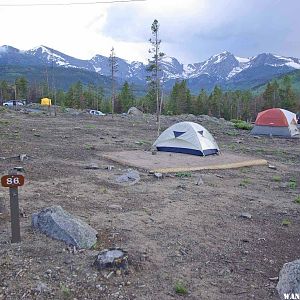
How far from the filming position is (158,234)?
713 centimetres

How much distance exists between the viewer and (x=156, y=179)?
39.0ft

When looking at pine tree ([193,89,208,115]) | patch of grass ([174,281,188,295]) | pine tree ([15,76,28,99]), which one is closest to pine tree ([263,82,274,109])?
pine tree ([193,89,208,115])

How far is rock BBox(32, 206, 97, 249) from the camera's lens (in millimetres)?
6312

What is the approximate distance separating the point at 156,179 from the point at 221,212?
3443mm

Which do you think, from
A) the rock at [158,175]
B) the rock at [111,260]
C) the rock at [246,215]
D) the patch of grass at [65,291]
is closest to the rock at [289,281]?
the rock at [111,260]

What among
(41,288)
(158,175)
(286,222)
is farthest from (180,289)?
(158,175)

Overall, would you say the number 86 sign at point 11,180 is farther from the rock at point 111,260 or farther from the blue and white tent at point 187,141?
the blue and white tent at point 187,141

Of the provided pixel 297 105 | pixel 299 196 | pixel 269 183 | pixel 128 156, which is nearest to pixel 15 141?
pixel 128 156

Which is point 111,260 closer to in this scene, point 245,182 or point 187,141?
point 245,182

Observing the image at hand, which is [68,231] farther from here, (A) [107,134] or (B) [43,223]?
(A) [107,134]

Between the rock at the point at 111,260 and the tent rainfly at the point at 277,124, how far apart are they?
25.2 meters

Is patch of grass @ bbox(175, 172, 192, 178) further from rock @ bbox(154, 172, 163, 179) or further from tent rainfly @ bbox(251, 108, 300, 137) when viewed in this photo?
tent rainfly @ bbox(251, 108, 300, 137)

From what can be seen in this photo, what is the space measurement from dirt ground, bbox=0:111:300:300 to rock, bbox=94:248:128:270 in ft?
0.37

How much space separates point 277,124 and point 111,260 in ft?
84.2
